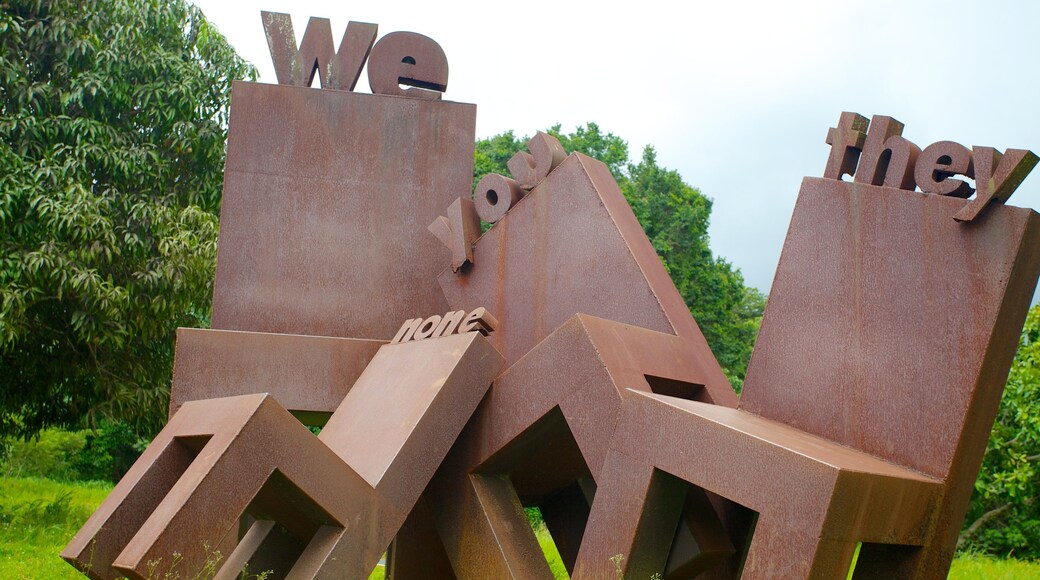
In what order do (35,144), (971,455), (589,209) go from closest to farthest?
(971,455), (589,209), (35,144)

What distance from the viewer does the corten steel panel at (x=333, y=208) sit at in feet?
26.7

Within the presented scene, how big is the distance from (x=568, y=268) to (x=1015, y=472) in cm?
1035

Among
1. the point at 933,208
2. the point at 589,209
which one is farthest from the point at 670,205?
the point at 933,208

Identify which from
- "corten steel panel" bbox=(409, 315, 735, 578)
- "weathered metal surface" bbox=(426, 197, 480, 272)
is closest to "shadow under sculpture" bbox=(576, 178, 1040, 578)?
"corten steel panel" bbox=(409, 315, 735, 578)

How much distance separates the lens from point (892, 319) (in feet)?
16.9

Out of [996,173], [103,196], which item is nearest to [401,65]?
[996,173]

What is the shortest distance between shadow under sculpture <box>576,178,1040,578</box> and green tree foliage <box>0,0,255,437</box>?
8.31 metres

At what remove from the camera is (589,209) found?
23.1 feet

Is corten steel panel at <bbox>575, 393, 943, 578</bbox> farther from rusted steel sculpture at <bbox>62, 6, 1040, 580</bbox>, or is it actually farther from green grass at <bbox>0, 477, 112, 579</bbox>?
green grass at <bbox>0, 477, 112, 579</bbox>

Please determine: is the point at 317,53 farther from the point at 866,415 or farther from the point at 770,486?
the point at 770,486

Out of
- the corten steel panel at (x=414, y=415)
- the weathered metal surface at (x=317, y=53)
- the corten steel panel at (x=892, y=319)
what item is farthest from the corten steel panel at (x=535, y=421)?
the weathered metal surface at (x=317, y=53)

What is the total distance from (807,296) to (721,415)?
3.14 feet

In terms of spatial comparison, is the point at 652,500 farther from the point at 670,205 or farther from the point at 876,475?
the point at 670,205

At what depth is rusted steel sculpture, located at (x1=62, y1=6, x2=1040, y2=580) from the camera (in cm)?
482
